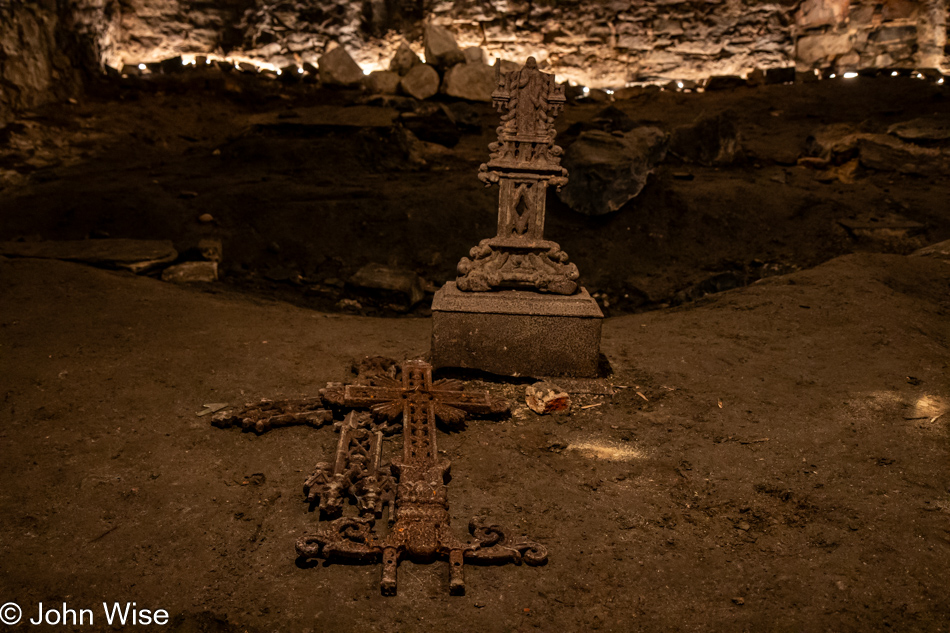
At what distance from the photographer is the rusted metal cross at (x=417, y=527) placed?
262 centimetres

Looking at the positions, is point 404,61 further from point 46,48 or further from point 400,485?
point 400,485

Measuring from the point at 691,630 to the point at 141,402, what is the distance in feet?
10.1

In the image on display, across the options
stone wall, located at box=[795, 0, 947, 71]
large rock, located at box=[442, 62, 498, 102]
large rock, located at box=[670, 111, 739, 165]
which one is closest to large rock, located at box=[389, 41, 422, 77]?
large rock, located at box=[442, 62, 498, 102]

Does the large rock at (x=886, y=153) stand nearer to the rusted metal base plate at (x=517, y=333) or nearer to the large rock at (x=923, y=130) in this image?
the large rock at (x=923, y=130)

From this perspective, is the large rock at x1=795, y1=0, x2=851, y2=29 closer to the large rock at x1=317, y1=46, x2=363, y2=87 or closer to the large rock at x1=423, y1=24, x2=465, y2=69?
the large rock at x1=423, y1=24, x2=465, y2=69

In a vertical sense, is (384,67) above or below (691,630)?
above

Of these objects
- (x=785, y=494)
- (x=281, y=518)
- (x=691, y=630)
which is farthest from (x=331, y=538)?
(x=785, y=494)

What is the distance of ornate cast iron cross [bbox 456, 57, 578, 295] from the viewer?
4332 millimetres

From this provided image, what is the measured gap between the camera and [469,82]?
11.5 m

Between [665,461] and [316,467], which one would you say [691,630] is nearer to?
[665,461]

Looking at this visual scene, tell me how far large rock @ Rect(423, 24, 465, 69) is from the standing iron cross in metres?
9.34

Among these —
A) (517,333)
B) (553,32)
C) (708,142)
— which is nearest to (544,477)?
(517,333)

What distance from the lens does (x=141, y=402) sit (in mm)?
3814

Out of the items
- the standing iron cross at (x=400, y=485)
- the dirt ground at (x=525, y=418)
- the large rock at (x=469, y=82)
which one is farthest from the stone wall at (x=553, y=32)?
the standing iron cross at (x=400, y=485)
